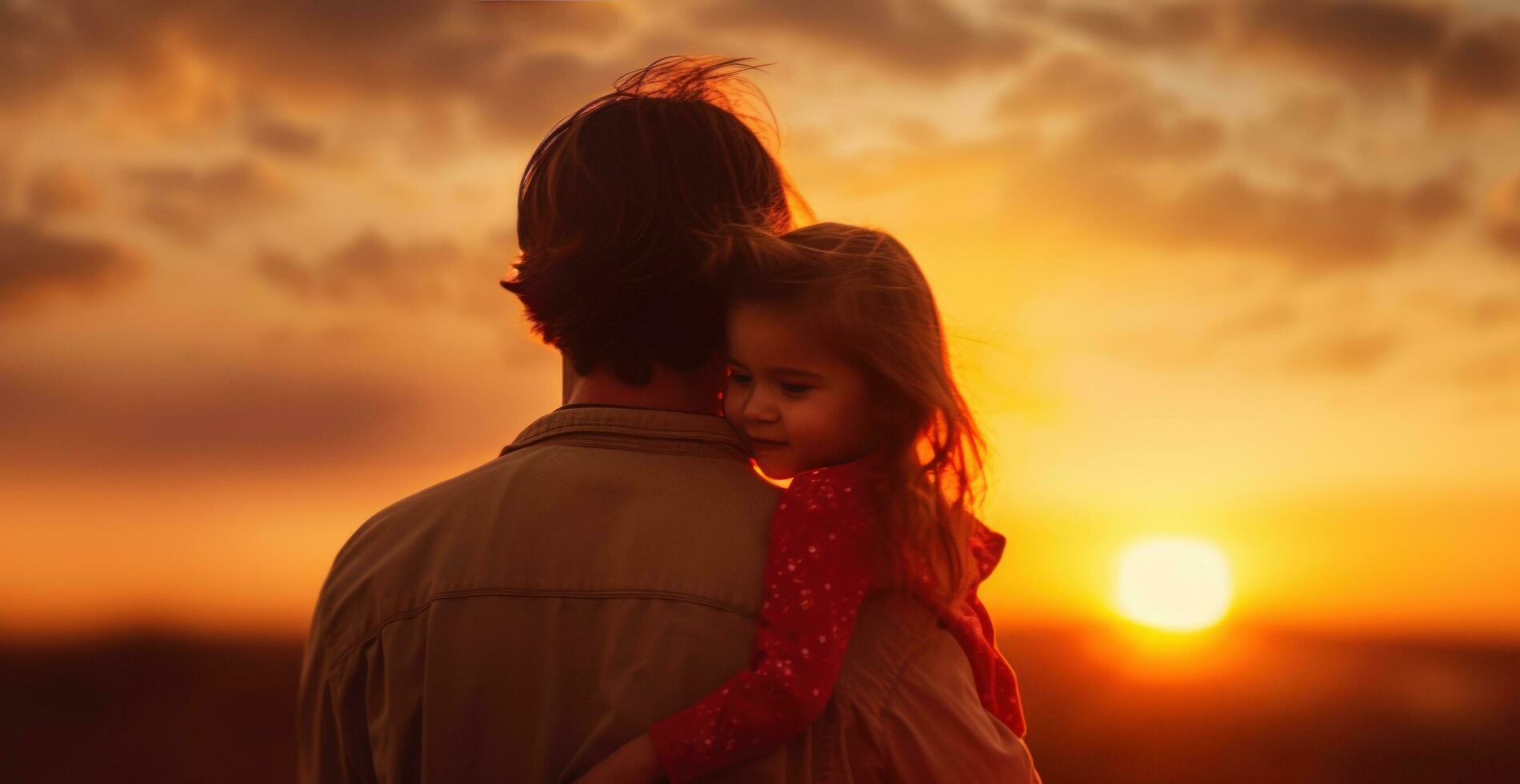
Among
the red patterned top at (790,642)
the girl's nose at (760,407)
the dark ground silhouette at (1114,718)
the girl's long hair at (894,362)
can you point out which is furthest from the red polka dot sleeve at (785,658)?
the dark ground silhouette at (1114,718)

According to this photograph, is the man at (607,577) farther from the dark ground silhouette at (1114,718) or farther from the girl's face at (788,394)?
the dark ground silhouette at (1114,718)

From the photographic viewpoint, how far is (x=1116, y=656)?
42.7 meters

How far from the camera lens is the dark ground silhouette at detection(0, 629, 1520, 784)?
44.1m

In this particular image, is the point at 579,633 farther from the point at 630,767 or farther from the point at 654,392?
the point at 654,392

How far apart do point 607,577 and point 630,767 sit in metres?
0.31

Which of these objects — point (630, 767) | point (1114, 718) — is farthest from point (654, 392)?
point (1114, 718)

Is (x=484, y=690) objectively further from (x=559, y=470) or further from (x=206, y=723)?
(x=206, y=723)

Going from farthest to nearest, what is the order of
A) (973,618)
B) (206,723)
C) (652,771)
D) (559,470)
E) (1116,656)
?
(206,723) < (1116,656) < (973,618) < (559,470) < (652,771)

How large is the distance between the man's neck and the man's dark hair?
16 millimetres

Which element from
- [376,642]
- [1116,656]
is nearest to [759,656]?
[376,642]

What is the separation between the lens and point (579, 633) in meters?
2.17

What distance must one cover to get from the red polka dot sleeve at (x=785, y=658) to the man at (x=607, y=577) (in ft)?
0.16

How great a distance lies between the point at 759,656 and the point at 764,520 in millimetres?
246

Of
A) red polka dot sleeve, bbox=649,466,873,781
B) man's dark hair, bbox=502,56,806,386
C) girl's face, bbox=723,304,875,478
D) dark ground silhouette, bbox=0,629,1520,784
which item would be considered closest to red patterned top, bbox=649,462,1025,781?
red polka dot sleeve, bbox=649,466,873,781
